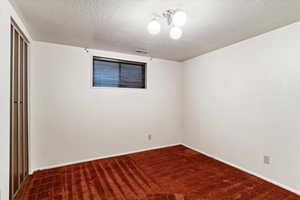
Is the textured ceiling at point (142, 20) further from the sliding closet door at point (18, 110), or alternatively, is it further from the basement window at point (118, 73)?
the basement window at point (118, 73)

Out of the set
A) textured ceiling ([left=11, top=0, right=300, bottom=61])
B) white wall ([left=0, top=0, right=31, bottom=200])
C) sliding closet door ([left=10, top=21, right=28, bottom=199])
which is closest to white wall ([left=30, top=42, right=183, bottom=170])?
sliding closet door ([left=10, top=21, right=28, bottom=199])

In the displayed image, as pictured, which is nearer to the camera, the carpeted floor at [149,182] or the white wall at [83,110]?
the carpeted floor at [149,182]

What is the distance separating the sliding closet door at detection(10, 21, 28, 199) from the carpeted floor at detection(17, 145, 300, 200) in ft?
0.87

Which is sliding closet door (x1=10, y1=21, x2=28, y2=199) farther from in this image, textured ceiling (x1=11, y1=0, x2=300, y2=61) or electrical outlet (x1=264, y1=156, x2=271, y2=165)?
electrical outlet (x1=264, y1=156, x2=271, y2=165)

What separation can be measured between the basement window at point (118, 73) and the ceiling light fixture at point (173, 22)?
1.71 metres

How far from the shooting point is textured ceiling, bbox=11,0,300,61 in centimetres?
157

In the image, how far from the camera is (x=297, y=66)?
75.2 inches

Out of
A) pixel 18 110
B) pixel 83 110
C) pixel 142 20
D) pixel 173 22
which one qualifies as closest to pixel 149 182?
pixel 83 110

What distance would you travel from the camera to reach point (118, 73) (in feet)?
10.8

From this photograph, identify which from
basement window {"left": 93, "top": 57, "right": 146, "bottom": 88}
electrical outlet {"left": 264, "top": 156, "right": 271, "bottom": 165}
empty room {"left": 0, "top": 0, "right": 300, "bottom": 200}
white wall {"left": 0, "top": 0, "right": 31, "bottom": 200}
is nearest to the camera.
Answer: white wall {"left": 0, "top": 0, "right": 31, "bottom": 200}

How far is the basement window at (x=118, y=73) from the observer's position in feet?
10.2
